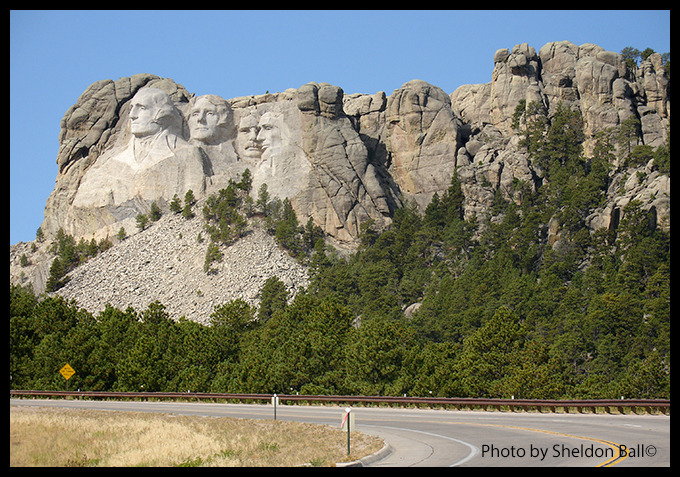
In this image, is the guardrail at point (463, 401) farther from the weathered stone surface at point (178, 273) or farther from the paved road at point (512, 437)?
the weathered stone surface at point (178, 273)

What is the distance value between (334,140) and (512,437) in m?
104

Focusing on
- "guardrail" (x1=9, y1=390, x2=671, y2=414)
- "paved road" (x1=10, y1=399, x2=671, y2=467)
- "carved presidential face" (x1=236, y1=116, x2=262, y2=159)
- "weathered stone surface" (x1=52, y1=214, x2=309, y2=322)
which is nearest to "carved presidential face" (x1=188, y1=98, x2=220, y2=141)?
"carved presidential face" (x1=236, y1=116, x2=262, y2=159)

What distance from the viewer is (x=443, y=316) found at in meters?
83.0

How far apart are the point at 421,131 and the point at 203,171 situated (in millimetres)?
35828

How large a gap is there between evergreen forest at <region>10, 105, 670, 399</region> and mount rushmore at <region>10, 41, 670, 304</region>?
14.6ft

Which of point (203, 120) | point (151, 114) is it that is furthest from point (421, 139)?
point (151, 114)

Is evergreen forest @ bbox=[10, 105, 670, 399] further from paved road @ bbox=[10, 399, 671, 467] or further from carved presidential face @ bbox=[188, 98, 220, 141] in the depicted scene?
paved road @ bbox=[10, 399, 671, 467]

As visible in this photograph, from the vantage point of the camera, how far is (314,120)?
128m

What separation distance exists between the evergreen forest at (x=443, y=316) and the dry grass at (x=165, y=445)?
2948 centimetres

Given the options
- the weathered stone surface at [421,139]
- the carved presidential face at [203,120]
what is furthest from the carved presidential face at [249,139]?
the weathered stone surface at [421,139]

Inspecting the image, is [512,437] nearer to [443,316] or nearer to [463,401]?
[463,401]

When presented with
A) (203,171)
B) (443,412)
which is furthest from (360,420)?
(203,171)

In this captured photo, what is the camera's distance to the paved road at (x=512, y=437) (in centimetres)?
1958
